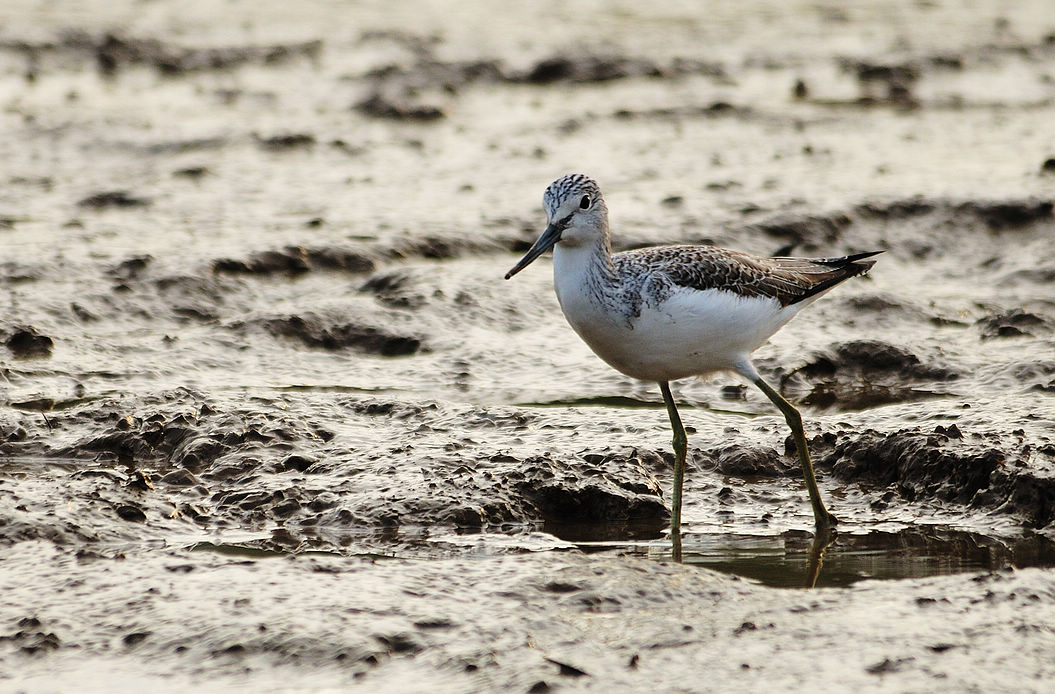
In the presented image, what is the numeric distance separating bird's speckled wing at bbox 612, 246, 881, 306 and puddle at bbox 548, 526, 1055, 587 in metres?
1.18

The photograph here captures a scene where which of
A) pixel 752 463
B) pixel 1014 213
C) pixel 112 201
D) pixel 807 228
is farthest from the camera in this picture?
pixel 112 201

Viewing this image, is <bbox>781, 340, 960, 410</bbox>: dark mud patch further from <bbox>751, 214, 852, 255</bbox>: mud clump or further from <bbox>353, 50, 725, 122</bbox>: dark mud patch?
<bbox>353, 50, 725, 122</bbox>: dark mud patch

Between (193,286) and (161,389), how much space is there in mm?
1608

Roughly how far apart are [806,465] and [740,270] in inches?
38.0

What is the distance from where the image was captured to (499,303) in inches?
361

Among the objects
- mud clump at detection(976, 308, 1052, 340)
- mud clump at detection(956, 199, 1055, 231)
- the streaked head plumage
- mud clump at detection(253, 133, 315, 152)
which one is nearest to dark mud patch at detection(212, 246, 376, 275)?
mud clump at detection(253, 133, 315, 152)

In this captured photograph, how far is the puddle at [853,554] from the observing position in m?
5.62

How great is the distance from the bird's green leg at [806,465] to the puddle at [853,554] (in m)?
0.17

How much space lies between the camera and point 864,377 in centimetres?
827

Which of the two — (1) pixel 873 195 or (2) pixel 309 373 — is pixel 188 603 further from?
(1) pixel 873 195

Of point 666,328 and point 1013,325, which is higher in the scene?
point 1013,325

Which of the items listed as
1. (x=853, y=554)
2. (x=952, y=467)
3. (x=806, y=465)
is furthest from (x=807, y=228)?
(x=853, y=554)

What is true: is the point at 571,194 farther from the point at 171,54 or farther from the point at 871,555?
the point at 171,54

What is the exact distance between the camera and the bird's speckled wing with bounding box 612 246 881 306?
21.2 ft
